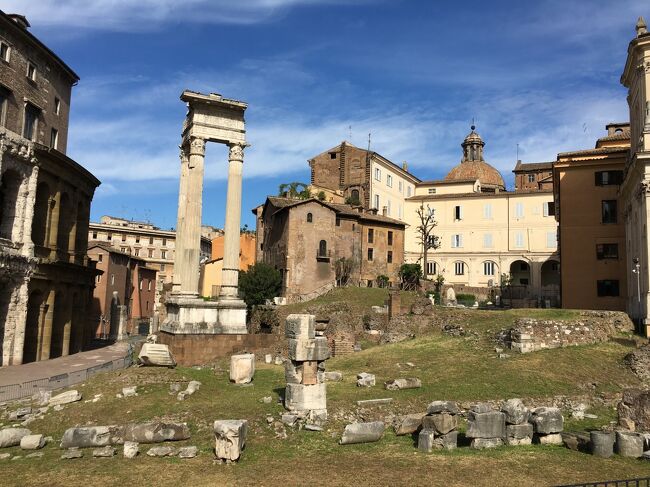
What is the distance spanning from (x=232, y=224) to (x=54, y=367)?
12573 millimetres

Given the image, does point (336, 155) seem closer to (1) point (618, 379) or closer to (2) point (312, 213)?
(2) point (312, 213)

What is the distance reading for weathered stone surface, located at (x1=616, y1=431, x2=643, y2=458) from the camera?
11844 millimetres

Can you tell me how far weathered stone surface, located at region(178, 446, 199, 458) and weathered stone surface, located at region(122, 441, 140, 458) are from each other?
898mm

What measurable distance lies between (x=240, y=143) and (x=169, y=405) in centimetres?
1504

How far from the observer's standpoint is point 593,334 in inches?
962

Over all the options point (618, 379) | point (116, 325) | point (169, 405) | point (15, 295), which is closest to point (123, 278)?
point (116, 325)

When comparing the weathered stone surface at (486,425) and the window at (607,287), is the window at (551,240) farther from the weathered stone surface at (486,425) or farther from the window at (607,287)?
the weathered stone surface at (486,425)

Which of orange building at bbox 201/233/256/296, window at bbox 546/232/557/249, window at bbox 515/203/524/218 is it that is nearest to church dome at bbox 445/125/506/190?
window at bbox 515/203/524/218

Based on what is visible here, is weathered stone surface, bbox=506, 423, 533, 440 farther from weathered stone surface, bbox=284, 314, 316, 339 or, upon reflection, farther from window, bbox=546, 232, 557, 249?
window, bbox=546, 232, 557, 249

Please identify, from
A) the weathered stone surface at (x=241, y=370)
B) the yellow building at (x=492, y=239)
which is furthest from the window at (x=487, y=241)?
the weathered stone surface at (x=241, y=370)

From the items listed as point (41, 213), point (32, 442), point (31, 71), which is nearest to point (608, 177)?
point (32, 442)

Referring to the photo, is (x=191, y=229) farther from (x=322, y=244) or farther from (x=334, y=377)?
(x=322, y=244)

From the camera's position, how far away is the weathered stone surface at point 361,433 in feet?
42.1

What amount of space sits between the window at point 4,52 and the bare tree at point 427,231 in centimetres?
4085
